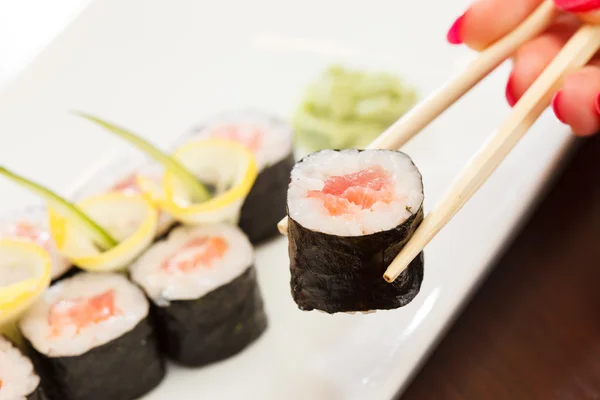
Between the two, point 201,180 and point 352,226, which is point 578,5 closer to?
point 352,226

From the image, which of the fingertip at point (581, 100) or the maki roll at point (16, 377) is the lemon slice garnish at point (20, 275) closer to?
the maki roll at point (16, 377)

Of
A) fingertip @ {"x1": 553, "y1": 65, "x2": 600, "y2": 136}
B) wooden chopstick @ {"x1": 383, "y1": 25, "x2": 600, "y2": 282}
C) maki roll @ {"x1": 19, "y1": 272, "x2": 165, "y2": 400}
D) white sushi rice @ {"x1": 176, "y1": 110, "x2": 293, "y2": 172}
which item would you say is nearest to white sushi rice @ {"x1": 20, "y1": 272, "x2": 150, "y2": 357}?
maki roll @ {"x1": 19, "y1": 272, "x2": 165, "y2": 400}

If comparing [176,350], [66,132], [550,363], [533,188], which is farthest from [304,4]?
[550,363]

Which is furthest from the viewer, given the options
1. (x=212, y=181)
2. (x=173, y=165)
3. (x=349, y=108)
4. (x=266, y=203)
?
(x=349, y=108)

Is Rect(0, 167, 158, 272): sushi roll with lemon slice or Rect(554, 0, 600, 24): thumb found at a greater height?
Rect(554, 0, 600, 24): thumb

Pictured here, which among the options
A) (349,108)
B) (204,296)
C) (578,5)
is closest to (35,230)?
(204,296)

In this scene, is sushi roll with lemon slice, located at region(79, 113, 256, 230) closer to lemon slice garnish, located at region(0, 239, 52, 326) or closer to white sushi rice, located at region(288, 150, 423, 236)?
lemon slice garnish, located at region(0, 239, 52, 326)

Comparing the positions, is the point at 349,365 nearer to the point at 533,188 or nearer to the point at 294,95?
the point at 533,188
